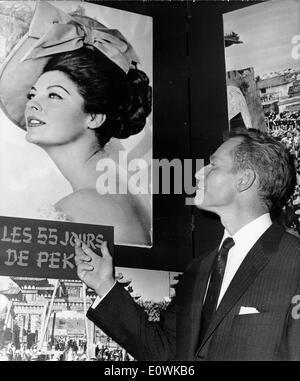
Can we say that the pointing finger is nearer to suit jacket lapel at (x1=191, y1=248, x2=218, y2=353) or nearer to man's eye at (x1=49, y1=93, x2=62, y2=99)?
suit jacket lapel at (x1=191, y1=248, x2=218, y2=353)

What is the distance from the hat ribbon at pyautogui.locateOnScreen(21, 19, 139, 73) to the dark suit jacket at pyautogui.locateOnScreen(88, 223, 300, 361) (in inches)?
36.6

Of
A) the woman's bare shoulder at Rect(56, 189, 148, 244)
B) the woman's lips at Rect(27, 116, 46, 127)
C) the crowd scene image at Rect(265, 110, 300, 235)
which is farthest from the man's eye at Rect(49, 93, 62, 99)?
the crowd scene image at Rect(265, 110, 300, 235)

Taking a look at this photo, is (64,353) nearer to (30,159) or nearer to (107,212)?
(107,212)

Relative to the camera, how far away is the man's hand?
7.50ft

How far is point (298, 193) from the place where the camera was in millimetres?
2408

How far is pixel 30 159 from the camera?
2330mm

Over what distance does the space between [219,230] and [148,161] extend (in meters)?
0.42

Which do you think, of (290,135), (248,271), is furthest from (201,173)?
(248,271)

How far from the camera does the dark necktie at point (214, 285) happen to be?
2205 millimetres

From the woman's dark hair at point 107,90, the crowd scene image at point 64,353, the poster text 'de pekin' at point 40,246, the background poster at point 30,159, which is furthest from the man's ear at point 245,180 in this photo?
the crowd scene image at point 64,353

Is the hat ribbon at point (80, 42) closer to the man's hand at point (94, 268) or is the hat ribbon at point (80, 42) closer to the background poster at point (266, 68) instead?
the background poster at point (266, 68)

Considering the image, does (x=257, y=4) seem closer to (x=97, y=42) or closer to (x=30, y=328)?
(x=97, y=42)
